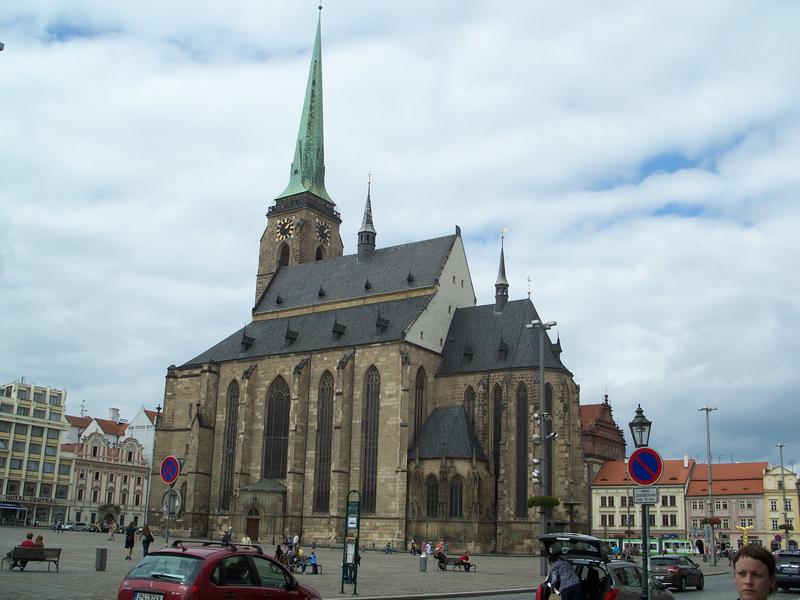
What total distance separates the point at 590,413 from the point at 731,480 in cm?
1711

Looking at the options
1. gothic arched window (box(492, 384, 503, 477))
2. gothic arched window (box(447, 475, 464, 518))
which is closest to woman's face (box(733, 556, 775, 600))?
gothic arched window (box(447, 475, 464, 518))

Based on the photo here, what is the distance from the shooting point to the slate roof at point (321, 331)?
67625 mm

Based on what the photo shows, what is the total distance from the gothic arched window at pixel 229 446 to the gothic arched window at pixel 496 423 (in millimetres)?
22661

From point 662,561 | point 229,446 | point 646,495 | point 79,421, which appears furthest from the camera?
point 79,421

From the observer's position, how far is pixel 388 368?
64.7m

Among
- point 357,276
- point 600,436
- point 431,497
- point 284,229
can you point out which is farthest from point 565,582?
point 600,436

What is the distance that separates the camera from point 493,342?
66.8 m

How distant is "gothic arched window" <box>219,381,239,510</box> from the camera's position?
7169 centimetres

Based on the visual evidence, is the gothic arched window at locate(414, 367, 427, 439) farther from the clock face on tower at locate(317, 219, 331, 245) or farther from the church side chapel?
the clock face on tower at locate(317, 219, 331, 245)

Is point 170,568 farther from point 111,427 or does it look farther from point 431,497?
point 111,427

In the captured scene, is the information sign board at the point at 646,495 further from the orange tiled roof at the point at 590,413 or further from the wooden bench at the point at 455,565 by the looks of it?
the orange tiled roof at the point at 590,413

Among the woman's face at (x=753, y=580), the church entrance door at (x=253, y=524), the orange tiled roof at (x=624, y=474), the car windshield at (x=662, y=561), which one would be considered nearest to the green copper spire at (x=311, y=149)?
the church entrance door at (x=253, y=524)

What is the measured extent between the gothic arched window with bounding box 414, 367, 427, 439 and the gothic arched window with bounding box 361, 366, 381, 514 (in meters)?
2.82

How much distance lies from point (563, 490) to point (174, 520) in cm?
3233
